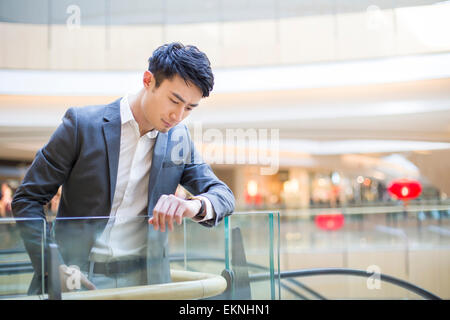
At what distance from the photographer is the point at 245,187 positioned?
1565cm

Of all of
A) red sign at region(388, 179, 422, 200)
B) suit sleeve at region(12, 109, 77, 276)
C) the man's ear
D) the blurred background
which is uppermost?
the blurred background

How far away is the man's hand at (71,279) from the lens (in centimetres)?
91

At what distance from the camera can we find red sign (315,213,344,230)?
768cm

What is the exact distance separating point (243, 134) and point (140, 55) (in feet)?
7.20

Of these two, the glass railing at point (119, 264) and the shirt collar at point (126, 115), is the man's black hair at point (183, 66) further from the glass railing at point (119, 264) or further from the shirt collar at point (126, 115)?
the glass railing at point (119, 264)

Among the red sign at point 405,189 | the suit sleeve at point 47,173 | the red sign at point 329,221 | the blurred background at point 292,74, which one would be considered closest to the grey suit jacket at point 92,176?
the suit sleeve at point 47,173

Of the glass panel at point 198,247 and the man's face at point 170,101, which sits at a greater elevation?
the man's face at point 170,101

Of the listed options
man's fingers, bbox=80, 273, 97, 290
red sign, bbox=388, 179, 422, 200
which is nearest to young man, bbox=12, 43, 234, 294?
man's fingers, bbox=80, 273, 97, 290

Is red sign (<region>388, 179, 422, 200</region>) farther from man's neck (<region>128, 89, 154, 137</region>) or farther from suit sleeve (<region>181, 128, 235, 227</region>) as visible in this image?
man's neck (<region>128, 89, 154, 137</region>)

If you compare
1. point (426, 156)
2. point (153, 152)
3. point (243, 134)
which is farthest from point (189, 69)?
point (426, 156)

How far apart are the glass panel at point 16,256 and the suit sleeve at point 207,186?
38 centimetres

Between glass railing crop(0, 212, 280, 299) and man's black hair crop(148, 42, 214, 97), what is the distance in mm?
360

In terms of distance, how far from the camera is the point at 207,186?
50.5 inches
